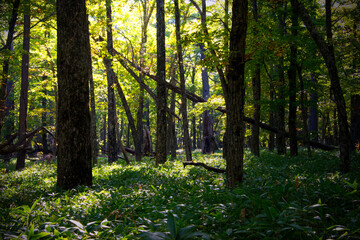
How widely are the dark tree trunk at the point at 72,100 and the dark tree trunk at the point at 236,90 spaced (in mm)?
4196

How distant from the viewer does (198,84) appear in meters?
40.9

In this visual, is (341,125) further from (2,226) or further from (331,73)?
(2,226)

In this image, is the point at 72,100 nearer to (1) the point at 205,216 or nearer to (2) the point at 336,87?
(1) the point at 205,216

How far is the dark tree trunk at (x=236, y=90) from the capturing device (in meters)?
6.22

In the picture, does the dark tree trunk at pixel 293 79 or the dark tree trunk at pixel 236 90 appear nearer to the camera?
the dark tree trunk at pixel 236 90

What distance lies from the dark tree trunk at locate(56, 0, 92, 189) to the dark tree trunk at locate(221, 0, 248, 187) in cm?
420

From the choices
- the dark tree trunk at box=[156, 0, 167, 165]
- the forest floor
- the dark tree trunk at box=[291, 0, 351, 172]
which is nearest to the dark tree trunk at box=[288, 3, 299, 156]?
the dark tree trunk at box=[291, 0, 351, 172]

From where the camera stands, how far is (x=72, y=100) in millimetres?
7062

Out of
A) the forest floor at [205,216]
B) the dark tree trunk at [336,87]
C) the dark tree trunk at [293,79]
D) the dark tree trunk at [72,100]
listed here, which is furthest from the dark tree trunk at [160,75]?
the dark tree trunk at [293,79]

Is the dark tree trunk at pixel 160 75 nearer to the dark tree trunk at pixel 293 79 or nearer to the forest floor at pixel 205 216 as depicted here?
the forest floor at pixel 205 216

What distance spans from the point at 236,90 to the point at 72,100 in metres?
4.62

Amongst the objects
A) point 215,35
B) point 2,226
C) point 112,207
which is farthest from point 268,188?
point 215,35

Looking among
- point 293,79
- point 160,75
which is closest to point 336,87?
point 293,79

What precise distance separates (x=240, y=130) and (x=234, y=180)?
1.32 m
